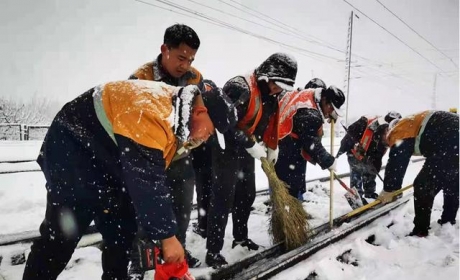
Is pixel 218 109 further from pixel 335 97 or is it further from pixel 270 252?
pixel 335 97

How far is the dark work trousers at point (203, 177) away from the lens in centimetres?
361

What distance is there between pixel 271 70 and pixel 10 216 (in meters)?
3.95

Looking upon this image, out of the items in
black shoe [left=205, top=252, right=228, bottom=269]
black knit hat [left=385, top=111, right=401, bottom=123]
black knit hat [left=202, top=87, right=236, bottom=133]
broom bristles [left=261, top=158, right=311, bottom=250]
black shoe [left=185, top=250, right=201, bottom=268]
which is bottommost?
black shoe [left=185, top=250, right=201, bottom=268]

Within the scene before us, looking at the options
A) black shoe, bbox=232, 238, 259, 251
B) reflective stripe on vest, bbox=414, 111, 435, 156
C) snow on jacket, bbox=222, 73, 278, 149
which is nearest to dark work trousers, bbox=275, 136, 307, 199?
snow on jacket, bbox=222, 73, 278, 149

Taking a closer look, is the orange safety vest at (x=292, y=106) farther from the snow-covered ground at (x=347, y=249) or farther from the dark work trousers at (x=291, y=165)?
the snow-covered ground at (x=347, y=249)

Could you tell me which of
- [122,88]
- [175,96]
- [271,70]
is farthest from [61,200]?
[271,70]

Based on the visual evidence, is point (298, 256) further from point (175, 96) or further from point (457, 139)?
point (457, 139)

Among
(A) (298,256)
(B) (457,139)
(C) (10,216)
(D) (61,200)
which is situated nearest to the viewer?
(D) (61,200)

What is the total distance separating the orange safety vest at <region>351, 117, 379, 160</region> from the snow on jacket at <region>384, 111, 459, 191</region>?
1763mm

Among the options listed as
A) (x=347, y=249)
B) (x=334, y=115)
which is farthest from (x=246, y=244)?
(x=334, y=115)

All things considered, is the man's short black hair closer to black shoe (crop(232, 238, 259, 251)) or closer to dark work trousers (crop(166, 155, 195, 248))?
dark work trousers (crop(166, 155, 195, 248))

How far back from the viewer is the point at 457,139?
3.57 meters

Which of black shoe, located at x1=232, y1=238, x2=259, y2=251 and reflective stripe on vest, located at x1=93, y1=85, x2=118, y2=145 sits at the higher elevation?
reflective stripe on vest, located at x1=93, y1=85, x2=118, y2=145

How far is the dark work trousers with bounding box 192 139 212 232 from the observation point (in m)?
3.61
